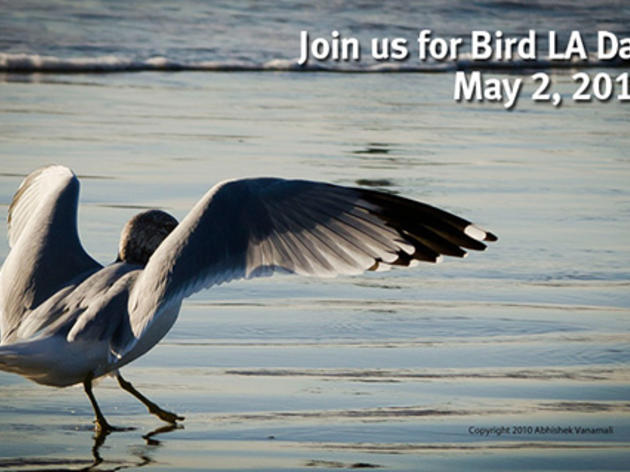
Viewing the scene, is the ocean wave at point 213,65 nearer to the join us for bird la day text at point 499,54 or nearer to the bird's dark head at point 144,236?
the join us for bird la day text at point 499,54

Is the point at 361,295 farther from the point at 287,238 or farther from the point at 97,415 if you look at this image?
the point at 97,415

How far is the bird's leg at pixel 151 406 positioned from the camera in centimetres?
424

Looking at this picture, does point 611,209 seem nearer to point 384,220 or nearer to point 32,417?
point 384,220

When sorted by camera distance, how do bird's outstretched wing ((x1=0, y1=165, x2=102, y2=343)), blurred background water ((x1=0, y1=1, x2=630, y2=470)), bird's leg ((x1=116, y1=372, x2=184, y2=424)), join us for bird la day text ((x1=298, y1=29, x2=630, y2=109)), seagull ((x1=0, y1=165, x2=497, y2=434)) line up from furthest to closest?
join us for bird la day text ((x1=298, y1=29, x2=630, y2=109))
bird's outstretched wing ((x1=0, y1=165, x2=102, y2=343))
bird's leg ((x1=116, y1=372, x2=184, y2=424))
blurred background water ((x1=0, y1=1, x2=630, y2=470))
seagull ((x1=0, y1=165, x2=497, y2=434))

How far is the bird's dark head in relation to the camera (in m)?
4.41

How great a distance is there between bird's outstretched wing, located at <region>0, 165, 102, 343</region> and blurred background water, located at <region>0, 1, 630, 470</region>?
0.33 metres

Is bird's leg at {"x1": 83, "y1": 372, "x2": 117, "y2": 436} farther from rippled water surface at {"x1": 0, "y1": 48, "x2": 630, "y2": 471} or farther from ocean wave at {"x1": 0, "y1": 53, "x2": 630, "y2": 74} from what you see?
ocean wave at {"x1": 0, "y1": 53, "x2": 630, "y2": 74}

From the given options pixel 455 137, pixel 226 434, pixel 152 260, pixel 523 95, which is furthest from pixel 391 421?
pixel 523 95

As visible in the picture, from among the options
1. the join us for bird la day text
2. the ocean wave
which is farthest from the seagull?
the ocean wave

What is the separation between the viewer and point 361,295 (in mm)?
5863

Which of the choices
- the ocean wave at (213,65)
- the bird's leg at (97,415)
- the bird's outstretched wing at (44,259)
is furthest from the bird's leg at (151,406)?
the ocean wave at (213,65)

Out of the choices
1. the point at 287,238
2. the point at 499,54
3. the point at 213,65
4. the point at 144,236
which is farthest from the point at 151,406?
the point at 499,54

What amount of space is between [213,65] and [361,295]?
7.98m

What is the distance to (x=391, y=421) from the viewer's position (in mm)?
4230
